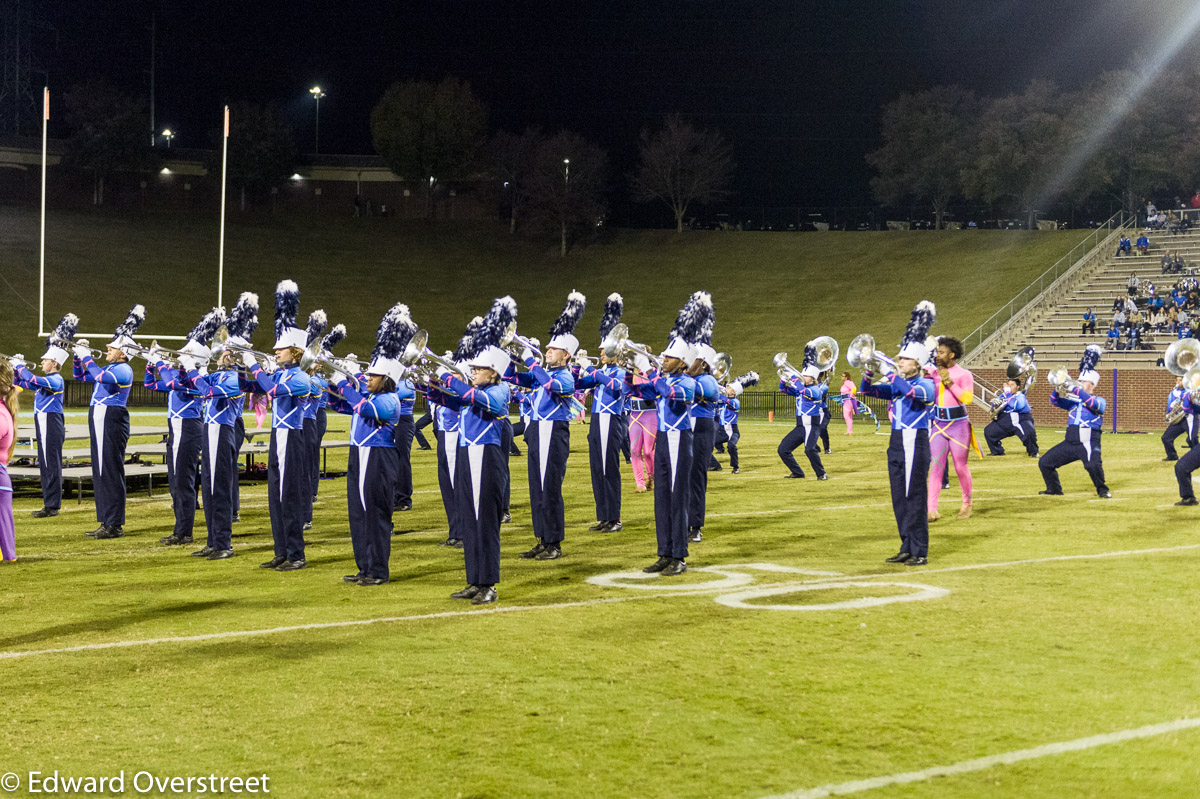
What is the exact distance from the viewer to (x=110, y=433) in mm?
11672

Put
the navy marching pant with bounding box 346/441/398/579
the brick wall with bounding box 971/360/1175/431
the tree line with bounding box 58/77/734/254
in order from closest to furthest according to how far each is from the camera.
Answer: the navy marching pant with bounding box 346/441/398/579, the brick wall with bounding box 971/360/1175/431, the tree line with bounding box 58/77/734/254

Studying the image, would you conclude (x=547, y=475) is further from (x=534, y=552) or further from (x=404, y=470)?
(x=404, y=470)

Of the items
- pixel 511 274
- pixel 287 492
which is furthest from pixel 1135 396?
pixel 511 274

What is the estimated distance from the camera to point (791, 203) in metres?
68.4

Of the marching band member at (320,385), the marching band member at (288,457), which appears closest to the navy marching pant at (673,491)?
the marching band member at (320,385)

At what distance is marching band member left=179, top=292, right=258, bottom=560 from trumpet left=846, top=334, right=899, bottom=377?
539cm

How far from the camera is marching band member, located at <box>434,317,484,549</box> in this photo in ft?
28.7

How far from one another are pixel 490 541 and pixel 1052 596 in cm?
386

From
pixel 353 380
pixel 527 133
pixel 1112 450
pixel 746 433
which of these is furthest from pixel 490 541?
pixel 527 133

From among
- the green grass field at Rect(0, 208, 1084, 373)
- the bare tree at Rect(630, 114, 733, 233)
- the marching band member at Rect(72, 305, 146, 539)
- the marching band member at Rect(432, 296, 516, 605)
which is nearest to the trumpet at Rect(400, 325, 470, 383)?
the marching band member at Rect(432, 296, 516, 605)

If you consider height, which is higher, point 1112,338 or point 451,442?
point 1112,338

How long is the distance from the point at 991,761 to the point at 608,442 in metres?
7.64

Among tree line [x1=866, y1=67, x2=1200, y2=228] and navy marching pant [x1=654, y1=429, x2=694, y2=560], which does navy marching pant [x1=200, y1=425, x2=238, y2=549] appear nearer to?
navy marching pant [x1=654, y1=429, x2=694, y2=560]

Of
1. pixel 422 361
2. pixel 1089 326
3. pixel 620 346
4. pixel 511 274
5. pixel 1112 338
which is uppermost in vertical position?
pixel 511 274
